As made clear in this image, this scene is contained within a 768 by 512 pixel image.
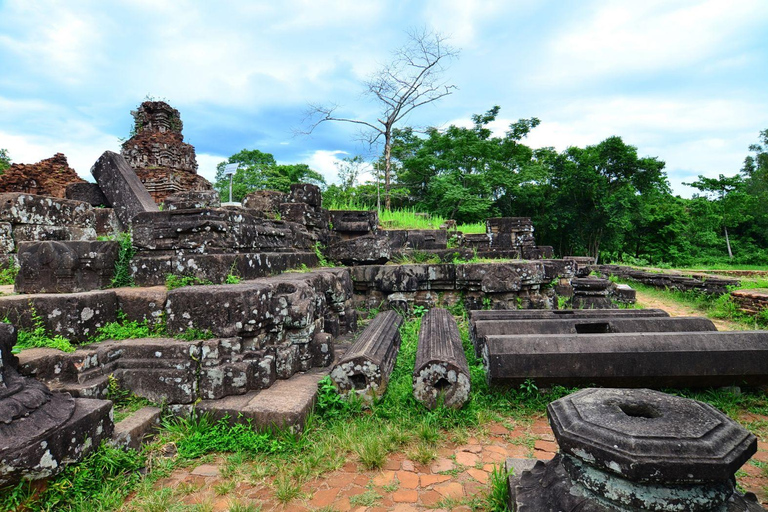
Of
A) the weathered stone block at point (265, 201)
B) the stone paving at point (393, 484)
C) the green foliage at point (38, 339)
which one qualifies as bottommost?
the stone paving at point (393, 484)

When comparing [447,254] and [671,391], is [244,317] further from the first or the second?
[447,254]

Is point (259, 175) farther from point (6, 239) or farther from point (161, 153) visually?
point (6, 239)

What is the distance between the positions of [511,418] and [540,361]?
55 cm

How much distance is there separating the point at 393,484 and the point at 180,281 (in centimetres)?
248

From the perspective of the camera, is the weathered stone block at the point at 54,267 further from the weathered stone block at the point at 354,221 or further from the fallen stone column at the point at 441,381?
the weathered stone block at the point at 354,221

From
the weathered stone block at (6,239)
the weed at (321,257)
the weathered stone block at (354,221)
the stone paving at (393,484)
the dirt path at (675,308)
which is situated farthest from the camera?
the weathered stone block at (354,221)

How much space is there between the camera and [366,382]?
3160 millimetres

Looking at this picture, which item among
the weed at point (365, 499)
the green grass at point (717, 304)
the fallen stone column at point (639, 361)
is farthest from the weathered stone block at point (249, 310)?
the green grass at point (717, 304)

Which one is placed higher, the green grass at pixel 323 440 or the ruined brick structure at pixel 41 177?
the ruined brick structure at pixel 41 177

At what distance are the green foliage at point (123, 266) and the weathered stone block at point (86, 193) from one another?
4172 mm

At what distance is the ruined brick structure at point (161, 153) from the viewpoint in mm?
13625

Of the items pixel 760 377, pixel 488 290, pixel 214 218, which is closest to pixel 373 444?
pixel 214 218

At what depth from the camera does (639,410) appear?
1731 mm

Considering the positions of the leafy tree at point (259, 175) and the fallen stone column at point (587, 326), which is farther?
the leafy tree at point (259, 175)
